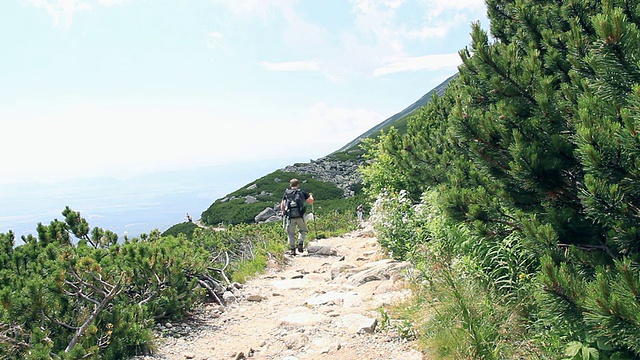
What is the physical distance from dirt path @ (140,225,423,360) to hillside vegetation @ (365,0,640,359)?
631 mm

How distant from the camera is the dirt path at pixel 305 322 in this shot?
5.18 metres

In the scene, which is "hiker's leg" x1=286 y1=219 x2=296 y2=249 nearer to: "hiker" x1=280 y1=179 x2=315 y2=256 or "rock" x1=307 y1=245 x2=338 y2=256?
"hiker" x1=280 y1=179 x2=315 y2=256

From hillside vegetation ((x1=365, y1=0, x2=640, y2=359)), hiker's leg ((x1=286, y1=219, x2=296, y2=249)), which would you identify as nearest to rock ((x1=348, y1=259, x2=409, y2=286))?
hillside vegetation ((x1=365, y1=0, x2=640, y2=359))

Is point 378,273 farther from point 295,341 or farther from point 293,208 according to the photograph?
point 293,208

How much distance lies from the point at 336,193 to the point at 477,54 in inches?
2031

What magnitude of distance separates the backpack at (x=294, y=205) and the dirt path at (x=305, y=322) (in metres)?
2.99

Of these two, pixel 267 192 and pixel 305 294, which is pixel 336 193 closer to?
pixel 267 192

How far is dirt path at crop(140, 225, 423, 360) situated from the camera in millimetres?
5176

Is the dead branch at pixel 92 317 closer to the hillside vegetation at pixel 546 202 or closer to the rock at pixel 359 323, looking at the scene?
the rock at pixel 359 323

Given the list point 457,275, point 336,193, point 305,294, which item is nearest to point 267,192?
point 336,193

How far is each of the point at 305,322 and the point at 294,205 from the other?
6.70 meters

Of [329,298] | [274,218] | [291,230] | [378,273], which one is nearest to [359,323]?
[329,298]

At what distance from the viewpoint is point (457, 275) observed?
5.15 meters

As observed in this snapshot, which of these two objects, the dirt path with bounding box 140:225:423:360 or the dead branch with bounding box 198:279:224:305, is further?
the dead branch with bounding box 198:279:224:305
